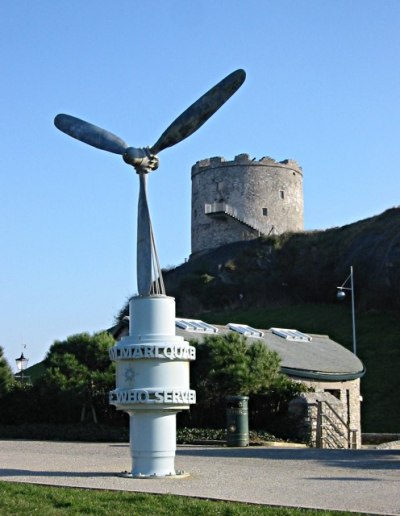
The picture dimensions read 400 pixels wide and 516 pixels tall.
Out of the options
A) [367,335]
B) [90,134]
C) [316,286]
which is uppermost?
[316,286]

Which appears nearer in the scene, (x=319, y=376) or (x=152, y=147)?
(x=152, y=147)

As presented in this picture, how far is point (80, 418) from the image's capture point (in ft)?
89.8

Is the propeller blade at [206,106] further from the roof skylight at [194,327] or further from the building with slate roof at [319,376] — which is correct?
the roof skylight at [194,327]

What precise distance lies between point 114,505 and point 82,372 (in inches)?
646

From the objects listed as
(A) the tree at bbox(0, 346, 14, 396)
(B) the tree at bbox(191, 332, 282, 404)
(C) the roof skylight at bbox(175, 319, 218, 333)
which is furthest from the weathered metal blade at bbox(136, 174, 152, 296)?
(A) the tree at bbox(0, 346, 14, 396)

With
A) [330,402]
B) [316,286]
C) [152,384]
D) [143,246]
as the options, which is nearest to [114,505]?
[152,384]

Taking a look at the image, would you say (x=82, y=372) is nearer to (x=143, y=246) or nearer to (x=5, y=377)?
(x=5, y=377)

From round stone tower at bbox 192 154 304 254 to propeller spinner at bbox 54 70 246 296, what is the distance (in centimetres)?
6656

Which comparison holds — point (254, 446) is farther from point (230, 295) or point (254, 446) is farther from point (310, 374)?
point (230, 295)

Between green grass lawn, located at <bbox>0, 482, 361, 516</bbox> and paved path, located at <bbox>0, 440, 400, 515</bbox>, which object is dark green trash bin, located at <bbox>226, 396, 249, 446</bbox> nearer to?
paved path, located at <bbox>0, 440, 400, 515</bbox>

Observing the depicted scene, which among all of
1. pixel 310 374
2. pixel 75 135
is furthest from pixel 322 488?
pixel 310 374

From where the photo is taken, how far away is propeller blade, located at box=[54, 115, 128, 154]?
1455 centimetres

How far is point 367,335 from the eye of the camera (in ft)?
168

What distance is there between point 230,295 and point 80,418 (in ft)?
147
